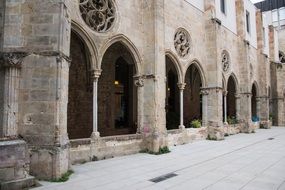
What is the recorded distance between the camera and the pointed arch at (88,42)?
6.62m

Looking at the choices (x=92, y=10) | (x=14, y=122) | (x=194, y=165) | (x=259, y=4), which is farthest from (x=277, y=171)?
(x=259, y=4)

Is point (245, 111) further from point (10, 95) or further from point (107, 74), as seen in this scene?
point (10, 95)

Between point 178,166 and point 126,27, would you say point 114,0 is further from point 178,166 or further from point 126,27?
point 178,166

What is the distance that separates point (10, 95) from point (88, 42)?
2.77 meters

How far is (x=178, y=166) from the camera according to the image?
6.30 meters

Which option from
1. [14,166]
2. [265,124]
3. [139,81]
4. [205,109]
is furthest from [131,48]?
[265,124]

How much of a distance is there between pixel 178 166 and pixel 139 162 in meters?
1.09

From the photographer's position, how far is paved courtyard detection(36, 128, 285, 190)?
463 centimetres

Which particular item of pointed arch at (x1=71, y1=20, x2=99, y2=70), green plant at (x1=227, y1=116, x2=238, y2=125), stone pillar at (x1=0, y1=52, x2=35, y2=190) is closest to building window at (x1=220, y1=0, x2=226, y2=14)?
green plant at (x1=227, y1=116, x2=238, y2=125)

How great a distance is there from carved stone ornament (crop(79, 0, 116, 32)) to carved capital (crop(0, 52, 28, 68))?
249 centimetres

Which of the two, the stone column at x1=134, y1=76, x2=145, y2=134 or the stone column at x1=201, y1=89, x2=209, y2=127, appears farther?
the stone column at x1=201, y1=89, x2=209, y2=127

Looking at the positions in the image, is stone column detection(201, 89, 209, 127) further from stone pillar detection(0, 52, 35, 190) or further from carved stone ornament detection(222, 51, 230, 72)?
stone pillar detection(0, 52, 35, 190)

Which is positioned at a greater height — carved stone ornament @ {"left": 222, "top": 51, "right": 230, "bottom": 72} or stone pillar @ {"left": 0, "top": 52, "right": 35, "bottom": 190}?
carved stone ornament @ {"left": 222, "top": 51, "right": 230, "bottom": 72}

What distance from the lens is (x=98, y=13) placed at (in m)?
7.40
